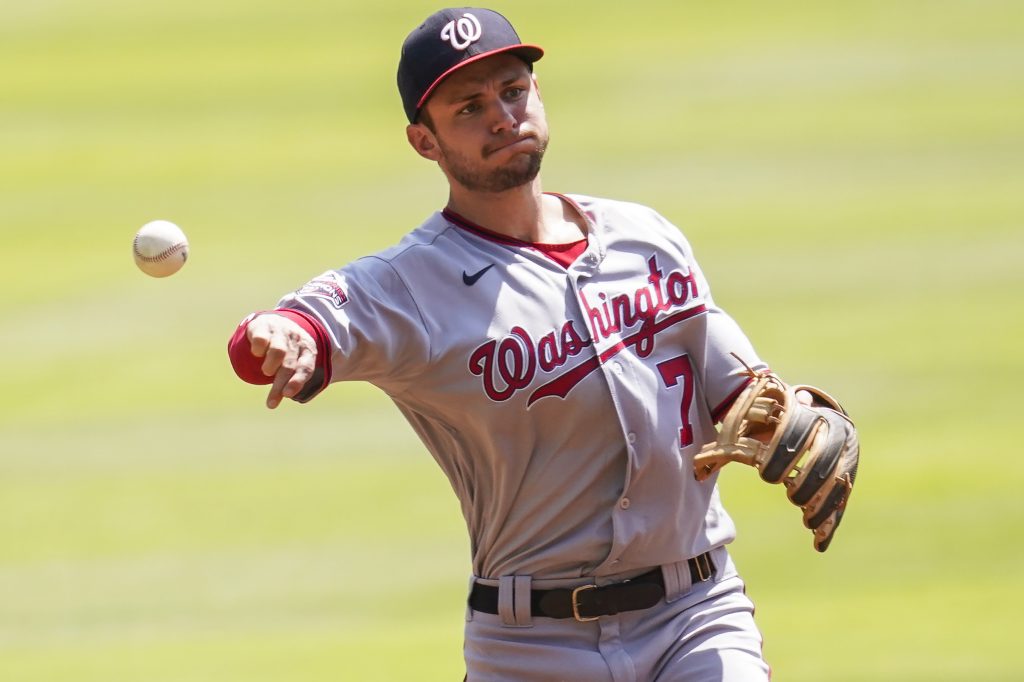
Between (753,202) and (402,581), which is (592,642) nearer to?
(402,581)

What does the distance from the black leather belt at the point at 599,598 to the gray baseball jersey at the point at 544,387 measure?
0.04 m

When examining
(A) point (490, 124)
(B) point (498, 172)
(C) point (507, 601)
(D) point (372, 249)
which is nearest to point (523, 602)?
(C) point (507, 601)

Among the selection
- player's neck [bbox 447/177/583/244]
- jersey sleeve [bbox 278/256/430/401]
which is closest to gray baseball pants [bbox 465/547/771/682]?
jersey sleeve [bbox 278/256/430/401]

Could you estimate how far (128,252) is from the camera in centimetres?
1023

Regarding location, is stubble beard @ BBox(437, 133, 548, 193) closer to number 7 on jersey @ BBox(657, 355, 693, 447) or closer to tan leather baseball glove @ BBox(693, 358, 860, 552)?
number 7 on jersey @ BBox(657, 355, 693, 447)

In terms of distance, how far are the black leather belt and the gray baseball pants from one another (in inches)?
0.8

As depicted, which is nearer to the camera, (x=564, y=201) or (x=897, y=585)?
(x=564, y=201)

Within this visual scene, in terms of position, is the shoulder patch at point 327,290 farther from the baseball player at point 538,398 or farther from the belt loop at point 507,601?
the belt loop at point 507,601

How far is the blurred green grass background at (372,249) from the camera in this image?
708 cm

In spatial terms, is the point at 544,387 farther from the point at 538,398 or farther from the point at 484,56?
the point at 484,56

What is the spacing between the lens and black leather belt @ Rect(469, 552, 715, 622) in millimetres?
3646

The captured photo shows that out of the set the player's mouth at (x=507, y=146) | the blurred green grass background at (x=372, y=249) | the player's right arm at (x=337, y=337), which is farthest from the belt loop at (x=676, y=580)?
the blurred green grass background at (x=372, y=249)

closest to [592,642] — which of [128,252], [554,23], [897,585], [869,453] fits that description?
[897,585]

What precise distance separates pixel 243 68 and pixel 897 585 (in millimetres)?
7185
